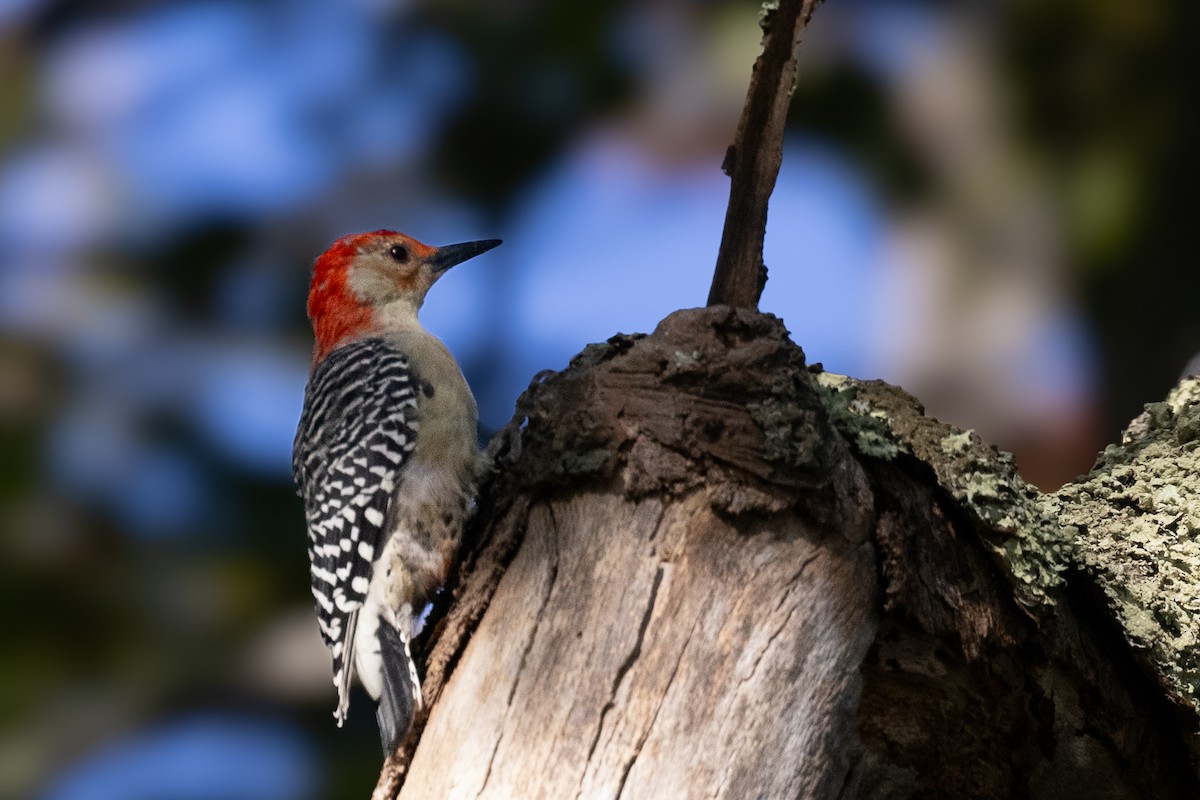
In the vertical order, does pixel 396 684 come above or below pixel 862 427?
below

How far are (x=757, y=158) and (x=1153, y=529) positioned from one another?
140cm

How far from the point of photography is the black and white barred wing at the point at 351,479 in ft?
12.7

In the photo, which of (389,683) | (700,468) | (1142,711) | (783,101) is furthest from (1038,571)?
(389,683)

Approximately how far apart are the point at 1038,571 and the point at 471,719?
1.30 metres

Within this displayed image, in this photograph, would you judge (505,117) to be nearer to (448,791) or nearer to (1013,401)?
(1013,401)

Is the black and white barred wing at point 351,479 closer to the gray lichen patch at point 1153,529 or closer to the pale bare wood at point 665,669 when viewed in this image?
the pale bare wood at point 665,669

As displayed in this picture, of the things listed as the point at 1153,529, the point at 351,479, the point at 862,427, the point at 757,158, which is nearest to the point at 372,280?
the point at 351,479

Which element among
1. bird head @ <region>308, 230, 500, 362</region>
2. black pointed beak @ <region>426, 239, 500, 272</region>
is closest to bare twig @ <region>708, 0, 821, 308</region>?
bird head @ <region>308, 230, 500, 362</region>

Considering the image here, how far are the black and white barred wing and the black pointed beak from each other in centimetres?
84

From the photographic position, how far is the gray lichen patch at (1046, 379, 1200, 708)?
9.90ft

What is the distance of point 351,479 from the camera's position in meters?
3.99

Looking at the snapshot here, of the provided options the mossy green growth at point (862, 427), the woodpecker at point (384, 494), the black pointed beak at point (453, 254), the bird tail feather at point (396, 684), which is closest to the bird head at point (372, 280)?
the black pointed beak at point (453, 254)

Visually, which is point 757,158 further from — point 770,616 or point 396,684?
point 396,684

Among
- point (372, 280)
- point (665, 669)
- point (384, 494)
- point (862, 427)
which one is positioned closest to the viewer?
point (665, 669)
